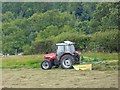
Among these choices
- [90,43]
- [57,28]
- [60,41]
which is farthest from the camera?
[57,28]

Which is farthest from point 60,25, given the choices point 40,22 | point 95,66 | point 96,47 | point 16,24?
point 95,66

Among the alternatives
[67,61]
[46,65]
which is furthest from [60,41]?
[67,61]

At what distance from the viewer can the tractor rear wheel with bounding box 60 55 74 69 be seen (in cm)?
1059

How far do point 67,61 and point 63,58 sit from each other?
19 cm

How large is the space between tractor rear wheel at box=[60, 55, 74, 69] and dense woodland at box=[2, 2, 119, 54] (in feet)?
14.5

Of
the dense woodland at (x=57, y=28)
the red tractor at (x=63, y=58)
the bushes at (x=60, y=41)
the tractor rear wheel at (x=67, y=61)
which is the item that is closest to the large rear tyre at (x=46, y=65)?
the red tractor at (x=63, y=58)

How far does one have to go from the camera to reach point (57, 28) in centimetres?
2150

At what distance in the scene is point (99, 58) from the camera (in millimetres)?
12367

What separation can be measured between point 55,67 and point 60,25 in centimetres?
1164

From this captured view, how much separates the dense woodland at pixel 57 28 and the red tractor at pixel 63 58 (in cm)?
410

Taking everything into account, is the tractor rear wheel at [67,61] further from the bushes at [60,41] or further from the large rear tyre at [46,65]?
the bushes at [60,41]

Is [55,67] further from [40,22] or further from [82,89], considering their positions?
[40,22]

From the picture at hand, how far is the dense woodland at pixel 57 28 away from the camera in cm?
1575

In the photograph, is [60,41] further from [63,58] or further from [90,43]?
[63,58]
